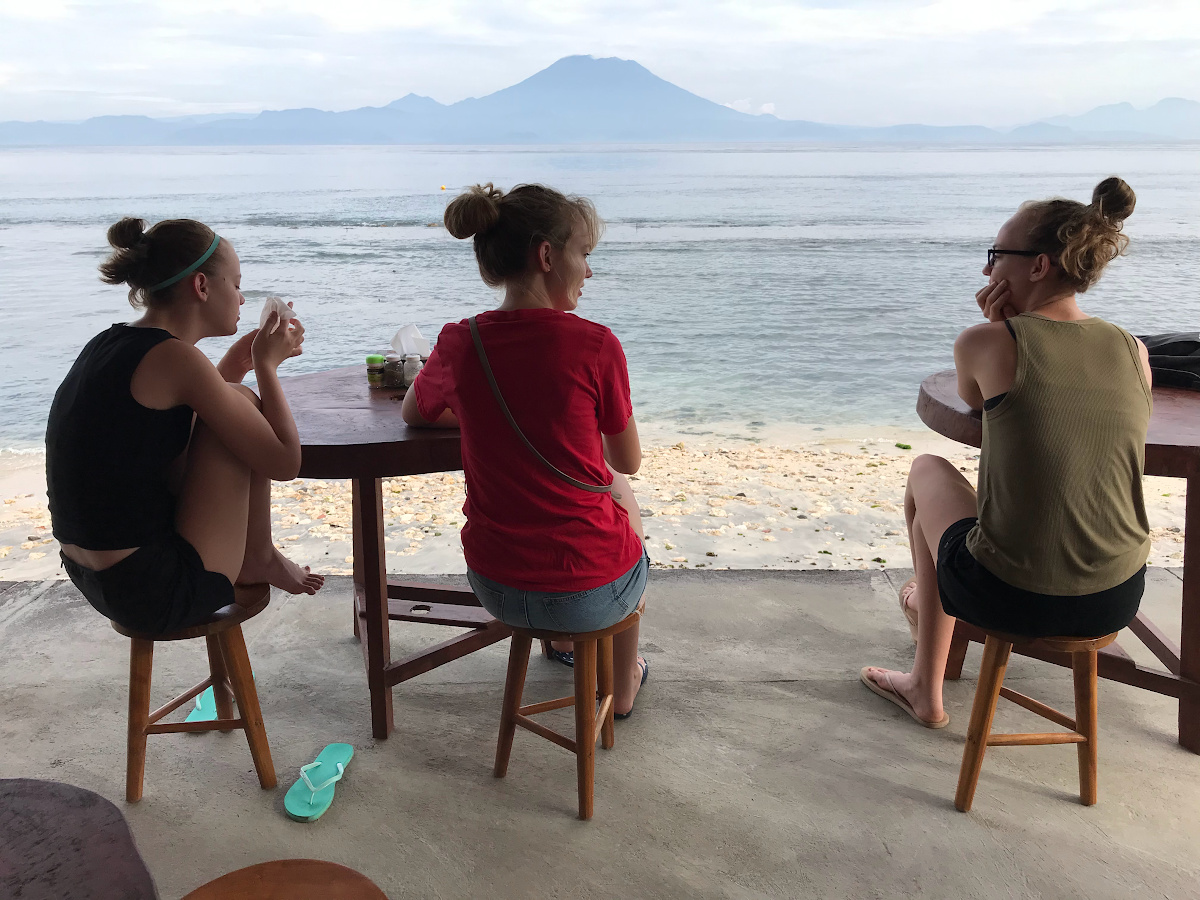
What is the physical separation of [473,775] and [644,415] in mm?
6540

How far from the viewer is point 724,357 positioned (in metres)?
11.1

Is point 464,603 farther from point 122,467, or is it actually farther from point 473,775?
point 122,467

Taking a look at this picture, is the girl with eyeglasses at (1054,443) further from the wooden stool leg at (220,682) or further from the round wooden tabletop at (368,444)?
the wooden stool leg at (220,682)

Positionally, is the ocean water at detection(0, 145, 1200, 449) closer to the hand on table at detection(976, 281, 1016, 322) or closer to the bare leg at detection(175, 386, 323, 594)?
the hand on table at detection(976, 281, 1016, 322)

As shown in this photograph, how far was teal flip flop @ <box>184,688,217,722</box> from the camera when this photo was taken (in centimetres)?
246

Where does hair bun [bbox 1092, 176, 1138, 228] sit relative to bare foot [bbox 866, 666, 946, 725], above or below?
above

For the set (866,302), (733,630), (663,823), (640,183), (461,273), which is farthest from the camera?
(640,183)

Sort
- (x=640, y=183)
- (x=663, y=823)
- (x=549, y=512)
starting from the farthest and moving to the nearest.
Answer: (x=640, y=183)
(x=663, y=823)
(x=549, y=512)

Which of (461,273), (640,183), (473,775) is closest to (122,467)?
(473,775)

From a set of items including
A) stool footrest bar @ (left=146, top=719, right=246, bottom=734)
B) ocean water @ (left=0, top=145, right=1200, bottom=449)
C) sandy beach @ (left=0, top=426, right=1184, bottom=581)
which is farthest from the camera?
ocean water @ (left=0, top=145, right=1200, bottom=449)

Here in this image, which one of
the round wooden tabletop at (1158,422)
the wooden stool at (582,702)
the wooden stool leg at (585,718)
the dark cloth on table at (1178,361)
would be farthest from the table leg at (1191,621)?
the wooden stool leg at (585,718)

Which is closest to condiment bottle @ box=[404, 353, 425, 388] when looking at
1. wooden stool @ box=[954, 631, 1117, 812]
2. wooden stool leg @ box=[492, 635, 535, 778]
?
wooden stool leg @ box=[492, 635, 535, 778]

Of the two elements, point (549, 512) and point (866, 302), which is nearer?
point (549, 512)

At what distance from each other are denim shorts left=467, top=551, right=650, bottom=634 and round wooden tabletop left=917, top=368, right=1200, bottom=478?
0.90m
